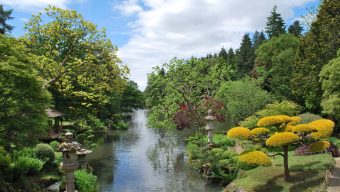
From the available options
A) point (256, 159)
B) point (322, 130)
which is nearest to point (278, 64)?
point (322, 130)

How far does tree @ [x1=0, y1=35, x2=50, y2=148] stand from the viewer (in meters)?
16.5

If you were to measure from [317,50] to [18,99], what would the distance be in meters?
26.2

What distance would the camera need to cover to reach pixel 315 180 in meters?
16.7

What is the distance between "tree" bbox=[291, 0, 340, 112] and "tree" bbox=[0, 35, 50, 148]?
80.8ft

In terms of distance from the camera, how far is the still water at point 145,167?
22.1 metres

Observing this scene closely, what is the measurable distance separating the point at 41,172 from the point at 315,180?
14239mm

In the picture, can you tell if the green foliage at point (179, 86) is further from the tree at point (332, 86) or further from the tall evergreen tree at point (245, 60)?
the tall evergreen tree at point (245, 60)

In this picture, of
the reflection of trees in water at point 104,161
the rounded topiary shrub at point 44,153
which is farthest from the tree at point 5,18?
the rounded topiary shrub at point 44,153

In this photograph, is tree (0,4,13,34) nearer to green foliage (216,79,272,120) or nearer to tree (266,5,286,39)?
green foliage (216,79,272,120)

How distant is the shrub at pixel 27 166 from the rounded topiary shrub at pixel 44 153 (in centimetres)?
110

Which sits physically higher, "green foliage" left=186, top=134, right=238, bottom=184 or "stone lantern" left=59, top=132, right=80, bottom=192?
"stone lantern" left=59, top=132, right=80, bottom=192

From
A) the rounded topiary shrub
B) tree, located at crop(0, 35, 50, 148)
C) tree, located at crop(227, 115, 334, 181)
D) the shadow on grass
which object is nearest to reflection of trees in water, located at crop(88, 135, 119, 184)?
the rounded topiary shrub

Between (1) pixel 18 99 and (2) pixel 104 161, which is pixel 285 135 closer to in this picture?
(1) pixel 18 99

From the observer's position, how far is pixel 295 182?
16969 mm
